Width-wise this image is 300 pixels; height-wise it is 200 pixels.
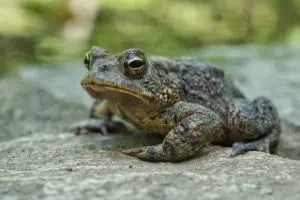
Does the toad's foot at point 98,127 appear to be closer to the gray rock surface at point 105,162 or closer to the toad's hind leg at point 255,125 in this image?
the gray rock surface at point 105,162

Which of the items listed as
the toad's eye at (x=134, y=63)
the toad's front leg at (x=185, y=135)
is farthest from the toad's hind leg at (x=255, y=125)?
the toad's eye at (x=134, y=63)

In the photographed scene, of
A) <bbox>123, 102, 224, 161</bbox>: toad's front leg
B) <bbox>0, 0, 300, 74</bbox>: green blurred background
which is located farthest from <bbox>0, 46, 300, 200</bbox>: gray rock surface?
<bbox>0, 0, 300, 74</bbox>: green blurred background

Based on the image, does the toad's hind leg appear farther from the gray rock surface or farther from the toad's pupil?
the toad's pupil

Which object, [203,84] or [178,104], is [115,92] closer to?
[178,104]

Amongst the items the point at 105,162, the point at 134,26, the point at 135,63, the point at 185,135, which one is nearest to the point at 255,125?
the point at 185,135

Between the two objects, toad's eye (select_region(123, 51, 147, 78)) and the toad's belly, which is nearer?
toad's eye (select_region(123, 51, 147, 78))

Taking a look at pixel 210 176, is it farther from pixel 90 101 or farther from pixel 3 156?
pixel 90 101

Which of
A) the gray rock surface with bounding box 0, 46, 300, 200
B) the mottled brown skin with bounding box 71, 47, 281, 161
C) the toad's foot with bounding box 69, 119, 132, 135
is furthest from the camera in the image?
the toad's foot with bounding box 69, 119, 132, 135
